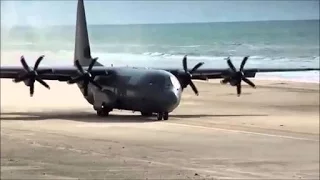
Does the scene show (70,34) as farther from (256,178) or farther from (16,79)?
(256,178)

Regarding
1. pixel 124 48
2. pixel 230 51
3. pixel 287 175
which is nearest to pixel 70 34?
pixel 124 48

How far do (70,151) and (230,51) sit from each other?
6.77 metres

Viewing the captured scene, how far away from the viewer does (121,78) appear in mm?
22797

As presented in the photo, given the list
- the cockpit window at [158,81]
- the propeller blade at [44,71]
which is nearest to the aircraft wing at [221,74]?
the cockpit window at [158,81]

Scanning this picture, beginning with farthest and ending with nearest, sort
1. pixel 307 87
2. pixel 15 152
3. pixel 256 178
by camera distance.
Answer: pixel 307 87
pixel 15 152
pixel 256 178

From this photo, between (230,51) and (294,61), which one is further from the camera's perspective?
(294,61)

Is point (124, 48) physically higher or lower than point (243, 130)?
higher

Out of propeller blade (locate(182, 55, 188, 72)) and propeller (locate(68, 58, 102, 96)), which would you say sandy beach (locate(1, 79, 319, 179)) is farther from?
propeller blade (locate(182, 55, 188, 72))

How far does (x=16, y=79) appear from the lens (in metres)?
21.0

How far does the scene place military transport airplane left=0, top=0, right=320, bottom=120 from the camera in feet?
69.4

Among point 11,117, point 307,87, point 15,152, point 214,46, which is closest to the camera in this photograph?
point 15,152

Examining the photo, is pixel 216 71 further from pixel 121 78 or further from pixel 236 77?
pixel 121 78

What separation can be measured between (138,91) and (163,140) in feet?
21.0

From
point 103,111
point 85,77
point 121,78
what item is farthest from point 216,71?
point 85,77
